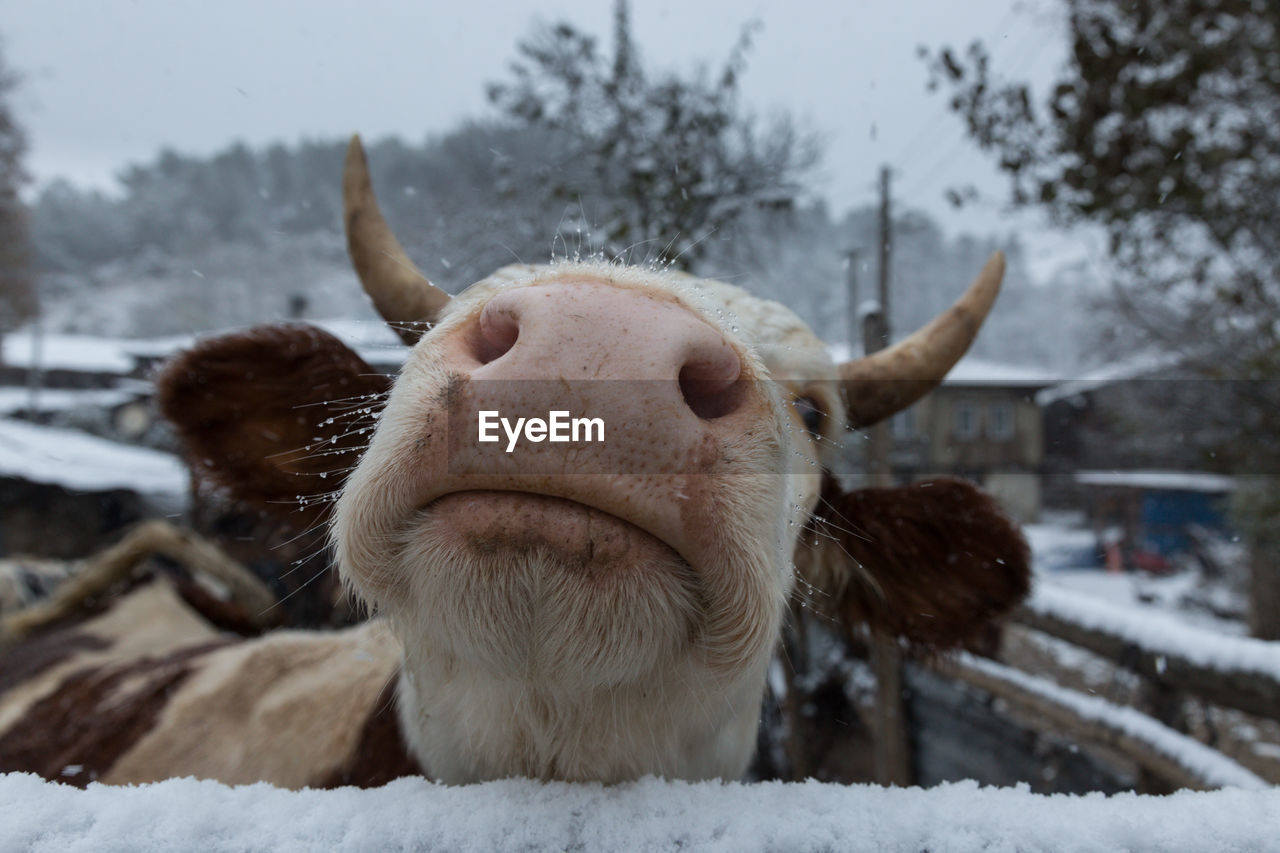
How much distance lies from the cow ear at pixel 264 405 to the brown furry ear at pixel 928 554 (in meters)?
1.17

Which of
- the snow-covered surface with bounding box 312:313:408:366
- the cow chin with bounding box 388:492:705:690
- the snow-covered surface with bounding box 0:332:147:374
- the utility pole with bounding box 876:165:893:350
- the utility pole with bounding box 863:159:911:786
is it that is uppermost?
the snow-covered surface with bounding box 0:332:147:374

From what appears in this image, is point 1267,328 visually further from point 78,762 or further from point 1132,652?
point 78,762

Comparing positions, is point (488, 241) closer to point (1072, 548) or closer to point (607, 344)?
point (607, 344)

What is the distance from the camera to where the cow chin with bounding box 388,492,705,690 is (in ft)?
2.73

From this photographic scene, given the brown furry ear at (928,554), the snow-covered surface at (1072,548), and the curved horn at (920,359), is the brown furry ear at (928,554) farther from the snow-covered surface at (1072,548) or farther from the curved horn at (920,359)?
the snow-covered surface at (1072,548)

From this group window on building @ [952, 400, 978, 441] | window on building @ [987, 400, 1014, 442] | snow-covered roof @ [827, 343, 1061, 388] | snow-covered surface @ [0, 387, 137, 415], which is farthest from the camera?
snow-covered surface @ [0, 387, 137, 415]

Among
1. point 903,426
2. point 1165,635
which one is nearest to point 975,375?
point 1165,635

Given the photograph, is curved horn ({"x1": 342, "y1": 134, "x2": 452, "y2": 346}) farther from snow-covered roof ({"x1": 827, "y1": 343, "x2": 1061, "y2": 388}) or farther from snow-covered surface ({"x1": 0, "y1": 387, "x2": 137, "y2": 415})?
snow-covered surface ({"x1": 0, "y1": 387, "x2": 137, "y2": 415})

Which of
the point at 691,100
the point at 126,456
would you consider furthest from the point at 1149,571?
the point at 126,456

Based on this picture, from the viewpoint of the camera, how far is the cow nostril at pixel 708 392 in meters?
0.90

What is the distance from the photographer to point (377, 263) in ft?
5.79

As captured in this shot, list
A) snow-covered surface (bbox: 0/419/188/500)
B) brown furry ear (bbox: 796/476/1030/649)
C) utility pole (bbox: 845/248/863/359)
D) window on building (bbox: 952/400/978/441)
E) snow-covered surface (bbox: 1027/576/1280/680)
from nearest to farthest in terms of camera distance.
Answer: brown furry ear (bbox: 796/476/1030/649) → snow-covered surface (bbox: 1027/576/1280/680) → utility pole (bbox: 845/248/863/359) → window on building (bbox: 952/400/978/441) → snow-covered surface (bbox: 0/419/188/500)

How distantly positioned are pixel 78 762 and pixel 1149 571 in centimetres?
1322

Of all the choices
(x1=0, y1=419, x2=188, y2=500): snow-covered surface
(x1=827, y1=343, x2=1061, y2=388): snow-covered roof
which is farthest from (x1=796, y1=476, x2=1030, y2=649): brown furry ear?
(x1=0, y1=419, x2=188, y2=500): snow-covered surface
